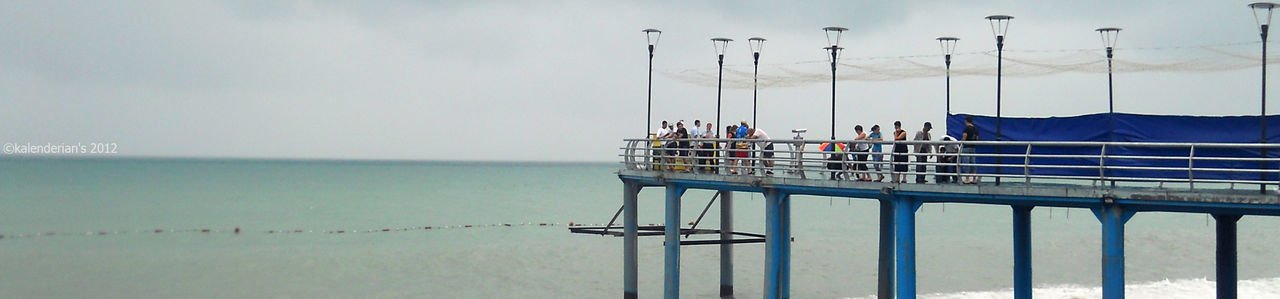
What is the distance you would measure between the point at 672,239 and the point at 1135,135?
33.2ft

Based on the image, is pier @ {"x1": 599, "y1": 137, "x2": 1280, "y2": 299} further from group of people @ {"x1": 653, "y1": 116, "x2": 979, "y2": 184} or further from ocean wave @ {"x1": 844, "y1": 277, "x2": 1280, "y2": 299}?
ocean wave @ {"x1": 844, "y1": 277, "x2": 1280, "y2": 299}

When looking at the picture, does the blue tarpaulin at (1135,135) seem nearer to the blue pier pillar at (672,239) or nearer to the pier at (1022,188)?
the pier at (1022,188)

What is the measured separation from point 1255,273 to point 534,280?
2618cm

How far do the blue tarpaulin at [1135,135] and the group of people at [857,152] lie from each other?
665mm

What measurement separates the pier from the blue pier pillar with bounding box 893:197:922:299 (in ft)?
0.06

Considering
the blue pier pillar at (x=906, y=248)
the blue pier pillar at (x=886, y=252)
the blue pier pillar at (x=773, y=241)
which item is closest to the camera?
the blue pier pillar at (x=906, y=248)

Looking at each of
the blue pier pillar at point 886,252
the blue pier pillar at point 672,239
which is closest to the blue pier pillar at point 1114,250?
the blue pier pillar at point 886,252

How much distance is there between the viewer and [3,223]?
71188 millimetres

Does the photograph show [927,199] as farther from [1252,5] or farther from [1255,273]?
[1255,273]

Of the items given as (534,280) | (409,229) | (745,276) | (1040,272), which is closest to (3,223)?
(409,229)

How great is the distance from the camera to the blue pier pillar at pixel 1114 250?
18.6m

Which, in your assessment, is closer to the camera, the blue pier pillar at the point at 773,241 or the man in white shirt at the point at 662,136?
the blue pier pillar at the point at 773,241

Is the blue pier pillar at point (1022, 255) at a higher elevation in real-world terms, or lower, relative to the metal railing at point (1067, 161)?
lower

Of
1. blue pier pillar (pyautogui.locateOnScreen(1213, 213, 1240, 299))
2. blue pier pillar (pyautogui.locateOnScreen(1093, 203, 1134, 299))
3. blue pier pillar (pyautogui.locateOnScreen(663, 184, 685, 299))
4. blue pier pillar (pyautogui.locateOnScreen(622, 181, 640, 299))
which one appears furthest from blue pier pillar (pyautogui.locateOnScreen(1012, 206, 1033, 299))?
blue pier pillar (pyautogui.locateOnScreen(622, 181, 640, 299))
